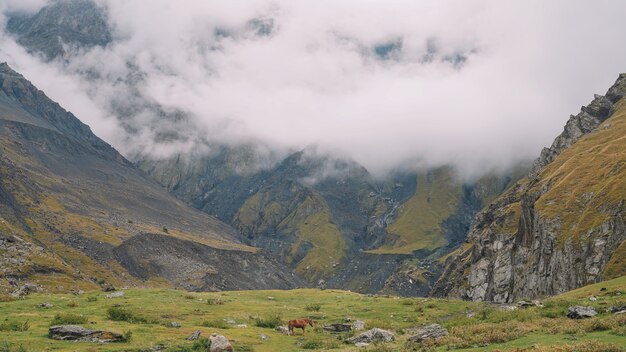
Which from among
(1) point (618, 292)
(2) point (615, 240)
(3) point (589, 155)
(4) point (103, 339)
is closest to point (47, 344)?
(4) point (103, 339)

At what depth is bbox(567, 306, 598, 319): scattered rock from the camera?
41406mm

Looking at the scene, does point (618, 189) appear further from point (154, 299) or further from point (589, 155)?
point (154, 299)

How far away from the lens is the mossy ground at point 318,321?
35.0 meters

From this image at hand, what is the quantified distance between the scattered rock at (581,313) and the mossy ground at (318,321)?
68 centimetres

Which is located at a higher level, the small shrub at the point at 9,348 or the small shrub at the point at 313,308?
the small shrub at the point at 313,308

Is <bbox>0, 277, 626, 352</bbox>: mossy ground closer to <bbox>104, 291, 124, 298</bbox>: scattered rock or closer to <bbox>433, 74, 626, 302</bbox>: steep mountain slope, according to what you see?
<bbox>104, 291, 124, 298</bbox>: scattered rock

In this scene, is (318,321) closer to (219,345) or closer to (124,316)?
(124,316)

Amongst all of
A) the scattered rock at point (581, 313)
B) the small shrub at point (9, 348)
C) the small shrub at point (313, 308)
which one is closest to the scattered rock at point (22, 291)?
the small shrub at point (313, 308)

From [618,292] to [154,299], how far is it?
5703 centimetres

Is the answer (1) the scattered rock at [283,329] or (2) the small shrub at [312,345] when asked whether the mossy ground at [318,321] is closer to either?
(2) the small shrub at [312,345]

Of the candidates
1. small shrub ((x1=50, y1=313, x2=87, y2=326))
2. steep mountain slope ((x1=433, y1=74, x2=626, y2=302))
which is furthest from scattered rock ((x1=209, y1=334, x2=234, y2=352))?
steep mountain slope ((x1=433, y1=74, x2=626, y2=302))

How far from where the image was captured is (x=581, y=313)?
137ft

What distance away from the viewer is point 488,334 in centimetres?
3656

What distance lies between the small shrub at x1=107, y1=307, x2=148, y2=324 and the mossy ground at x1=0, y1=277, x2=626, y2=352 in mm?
391
